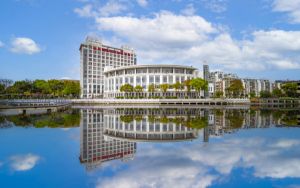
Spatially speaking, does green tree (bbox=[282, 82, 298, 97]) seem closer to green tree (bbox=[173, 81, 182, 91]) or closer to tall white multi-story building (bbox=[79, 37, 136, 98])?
green tree (bbox=[173, 81, 182, 91])

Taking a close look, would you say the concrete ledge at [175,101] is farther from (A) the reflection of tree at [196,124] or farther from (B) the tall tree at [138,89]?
(A) the reflection of tree at [196,124]

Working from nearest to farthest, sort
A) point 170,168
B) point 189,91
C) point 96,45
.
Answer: point 170,168
point 189,91
point 96,45

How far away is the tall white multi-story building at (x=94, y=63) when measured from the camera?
A: 12875 centimetres

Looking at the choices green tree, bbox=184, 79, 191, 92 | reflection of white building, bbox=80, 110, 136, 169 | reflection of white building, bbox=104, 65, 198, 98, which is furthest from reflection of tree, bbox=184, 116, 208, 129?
reflection of white building, bbox=104, 65, 198, 98

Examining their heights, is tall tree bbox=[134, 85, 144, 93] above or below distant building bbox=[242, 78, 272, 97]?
below

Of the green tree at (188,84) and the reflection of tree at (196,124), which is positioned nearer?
the reflection of tree at (196,124)

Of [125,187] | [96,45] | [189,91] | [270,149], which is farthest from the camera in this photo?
[96,45]

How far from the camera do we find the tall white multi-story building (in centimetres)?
12875

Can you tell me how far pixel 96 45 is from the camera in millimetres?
132750

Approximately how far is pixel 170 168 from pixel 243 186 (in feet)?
11.2

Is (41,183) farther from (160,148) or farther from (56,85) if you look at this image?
(56,85)

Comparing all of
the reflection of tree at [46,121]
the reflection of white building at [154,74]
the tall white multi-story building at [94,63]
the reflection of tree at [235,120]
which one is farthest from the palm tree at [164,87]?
the reflection of tree at [46,121]

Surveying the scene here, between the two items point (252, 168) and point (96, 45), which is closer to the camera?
point (252, 168)

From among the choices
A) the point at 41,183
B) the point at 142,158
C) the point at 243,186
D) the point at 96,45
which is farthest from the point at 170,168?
the point at 96,45
